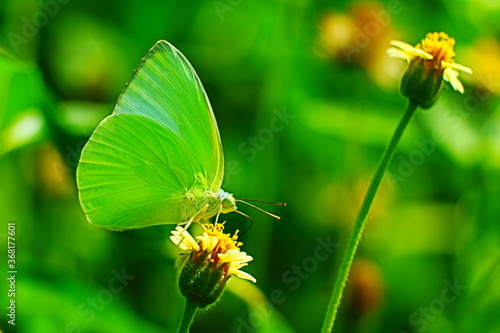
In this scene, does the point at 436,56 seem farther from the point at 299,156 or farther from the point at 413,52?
the point at 299,156

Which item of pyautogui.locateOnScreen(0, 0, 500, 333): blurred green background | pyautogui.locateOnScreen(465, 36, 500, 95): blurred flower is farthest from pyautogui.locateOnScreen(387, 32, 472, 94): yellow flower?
pyautogui.locateOnScreen(465, 36, 500, 95): blurred flower

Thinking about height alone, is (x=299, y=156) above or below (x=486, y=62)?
below

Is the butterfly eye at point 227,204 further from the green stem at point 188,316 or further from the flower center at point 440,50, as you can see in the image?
the flower center at point 440,50

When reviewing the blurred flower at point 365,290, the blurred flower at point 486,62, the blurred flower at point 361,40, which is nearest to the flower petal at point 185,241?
the blurred flower at point 365,290

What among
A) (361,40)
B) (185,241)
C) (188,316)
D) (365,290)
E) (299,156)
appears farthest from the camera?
(299,156)

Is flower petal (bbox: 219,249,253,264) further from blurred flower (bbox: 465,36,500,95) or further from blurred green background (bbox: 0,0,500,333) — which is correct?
blurred flower (bbox: 465,36,500,95)

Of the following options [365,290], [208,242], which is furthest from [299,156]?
[208,242]

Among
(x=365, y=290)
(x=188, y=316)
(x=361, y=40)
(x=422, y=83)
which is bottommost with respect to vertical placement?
(x=365, y=290)

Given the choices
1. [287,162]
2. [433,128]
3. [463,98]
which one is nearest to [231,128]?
[287,162]
